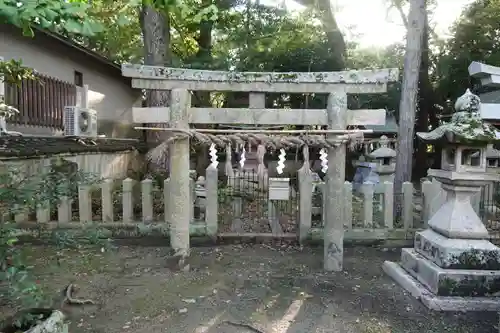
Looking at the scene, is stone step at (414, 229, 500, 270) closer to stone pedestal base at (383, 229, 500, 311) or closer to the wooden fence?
stone pedestal base at (383, 229, 500, 311)

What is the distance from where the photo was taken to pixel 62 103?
34.1 feet

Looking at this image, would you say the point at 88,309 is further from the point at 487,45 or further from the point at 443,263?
the point at 487,45

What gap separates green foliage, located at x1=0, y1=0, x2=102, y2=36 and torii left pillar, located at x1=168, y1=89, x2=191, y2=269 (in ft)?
11.6

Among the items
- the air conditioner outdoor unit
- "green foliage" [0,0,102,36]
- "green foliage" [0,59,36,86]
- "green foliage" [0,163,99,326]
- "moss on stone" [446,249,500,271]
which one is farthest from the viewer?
the air conditioner outdoor unit

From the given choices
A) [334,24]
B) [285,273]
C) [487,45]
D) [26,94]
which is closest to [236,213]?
[285,273]

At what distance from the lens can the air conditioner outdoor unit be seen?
9930 mm

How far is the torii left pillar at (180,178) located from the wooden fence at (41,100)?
387 centimetres

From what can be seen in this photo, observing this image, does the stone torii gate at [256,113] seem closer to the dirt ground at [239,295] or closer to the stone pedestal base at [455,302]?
the dirt ground at [239,295]

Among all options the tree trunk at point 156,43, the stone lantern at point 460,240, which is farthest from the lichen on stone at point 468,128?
the tree trunk at point 156,43

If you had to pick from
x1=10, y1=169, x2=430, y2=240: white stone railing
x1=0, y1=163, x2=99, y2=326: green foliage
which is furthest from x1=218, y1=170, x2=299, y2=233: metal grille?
x1=0, y1=163, x2=99, y2=326: green foliage

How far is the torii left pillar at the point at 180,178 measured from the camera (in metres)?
5.61

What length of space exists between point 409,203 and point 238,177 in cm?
504

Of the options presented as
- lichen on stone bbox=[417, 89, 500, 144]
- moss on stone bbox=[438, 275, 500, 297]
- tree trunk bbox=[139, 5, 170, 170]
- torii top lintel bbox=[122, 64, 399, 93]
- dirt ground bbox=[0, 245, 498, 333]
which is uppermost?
tree trunk bbox=[139, 5, 170, 170]

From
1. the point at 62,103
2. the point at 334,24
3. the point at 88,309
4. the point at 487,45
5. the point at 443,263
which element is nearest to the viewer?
the point at 88,309
